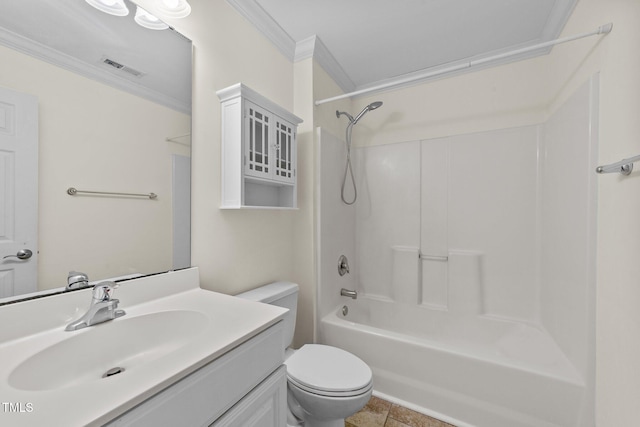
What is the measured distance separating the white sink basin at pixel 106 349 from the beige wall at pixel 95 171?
22cm

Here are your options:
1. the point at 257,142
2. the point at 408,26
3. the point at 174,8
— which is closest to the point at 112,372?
the point at 257,142

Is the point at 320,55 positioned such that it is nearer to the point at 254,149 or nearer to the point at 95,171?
the point at 254,149

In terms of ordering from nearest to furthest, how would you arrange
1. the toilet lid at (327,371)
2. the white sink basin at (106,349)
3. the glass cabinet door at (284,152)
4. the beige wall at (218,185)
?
the white sink basin at (106,349)
the toilet lid at (327,371)
the beige wall at (218,185)
the glass cabinet door at (284,152)

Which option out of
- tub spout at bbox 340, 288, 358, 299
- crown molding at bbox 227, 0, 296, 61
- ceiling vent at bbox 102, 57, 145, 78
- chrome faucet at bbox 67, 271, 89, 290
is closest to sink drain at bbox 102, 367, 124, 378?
chrome faucet at bbox 67, 271, 89, 290

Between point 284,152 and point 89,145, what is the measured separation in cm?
93

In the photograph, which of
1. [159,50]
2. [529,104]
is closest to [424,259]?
[529,104]

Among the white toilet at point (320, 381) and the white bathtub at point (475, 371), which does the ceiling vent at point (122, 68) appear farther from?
the white bathtub at point (475, 371)

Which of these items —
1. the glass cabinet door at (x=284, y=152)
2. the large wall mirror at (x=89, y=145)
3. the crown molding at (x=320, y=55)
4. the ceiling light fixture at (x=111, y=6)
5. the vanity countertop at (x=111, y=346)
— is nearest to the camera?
the vanity countertop at (x=111, y=346)

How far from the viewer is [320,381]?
3.91 feet

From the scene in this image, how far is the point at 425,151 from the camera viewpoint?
2.20 metres

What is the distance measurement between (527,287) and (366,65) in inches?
81.2

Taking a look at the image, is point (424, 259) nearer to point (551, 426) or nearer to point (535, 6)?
point (551, 426)

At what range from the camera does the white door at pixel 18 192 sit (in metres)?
0.72

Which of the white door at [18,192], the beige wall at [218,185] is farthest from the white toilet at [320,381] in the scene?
the white door at [18,192]
